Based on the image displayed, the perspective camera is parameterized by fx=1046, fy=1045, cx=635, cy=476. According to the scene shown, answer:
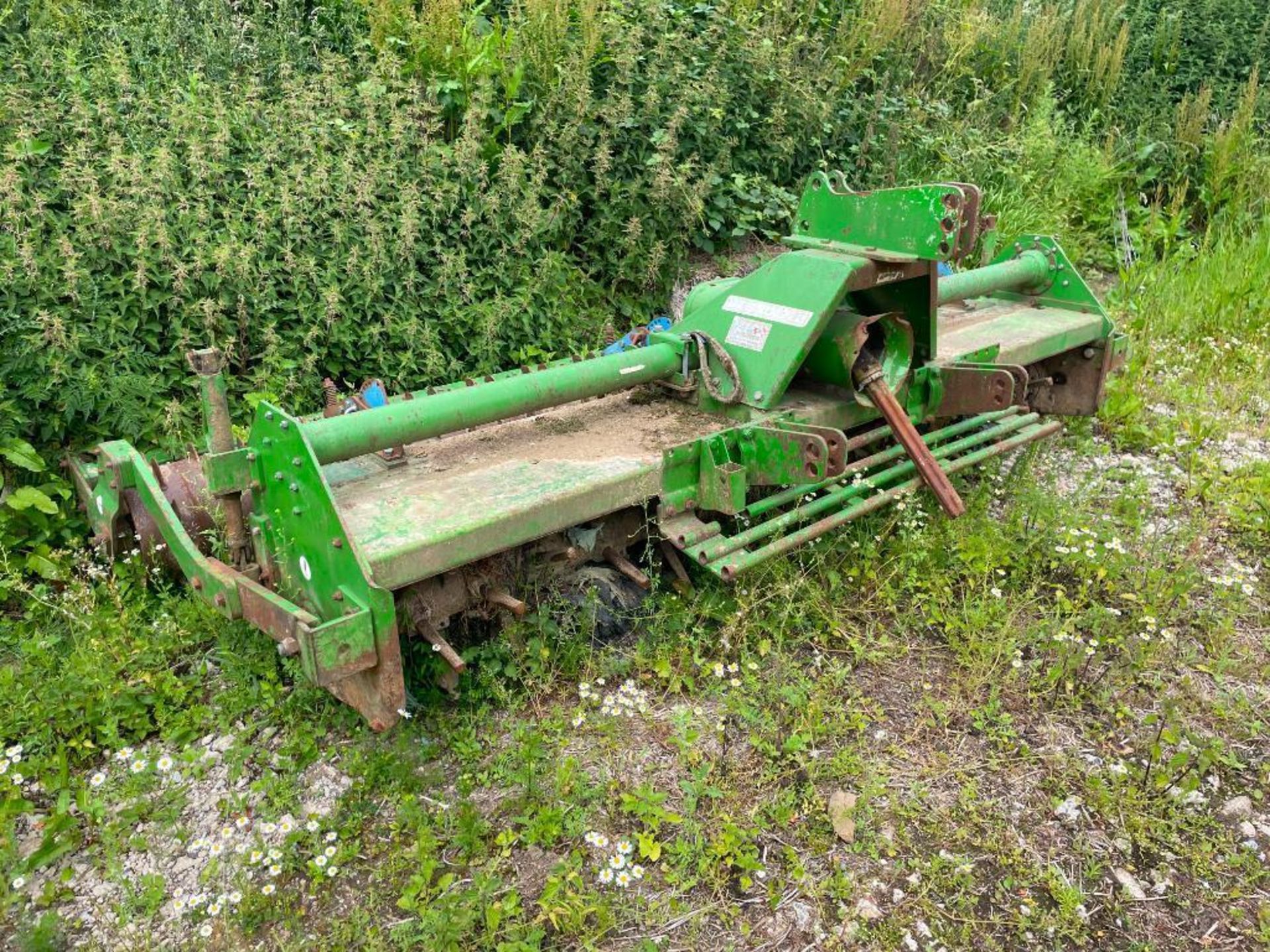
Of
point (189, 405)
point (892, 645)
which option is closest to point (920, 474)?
point (892, 645)

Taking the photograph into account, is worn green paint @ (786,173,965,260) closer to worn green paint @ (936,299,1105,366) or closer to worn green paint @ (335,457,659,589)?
worn green paint @ (936,299,1105,366)

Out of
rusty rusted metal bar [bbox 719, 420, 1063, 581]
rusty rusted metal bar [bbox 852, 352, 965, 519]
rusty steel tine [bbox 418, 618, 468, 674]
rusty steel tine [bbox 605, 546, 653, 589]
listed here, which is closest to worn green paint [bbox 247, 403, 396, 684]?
rusty steel tine [bbox 418, 618, 468, 674]

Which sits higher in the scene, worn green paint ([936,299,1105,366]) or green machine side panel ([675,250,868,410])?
green machine side panel ([675,250,868,410])

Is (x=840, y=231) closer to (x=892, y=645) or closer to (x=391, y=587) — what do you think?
(x=892, y=645)

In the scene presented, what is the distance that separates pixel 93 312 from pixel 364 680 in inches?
91.4

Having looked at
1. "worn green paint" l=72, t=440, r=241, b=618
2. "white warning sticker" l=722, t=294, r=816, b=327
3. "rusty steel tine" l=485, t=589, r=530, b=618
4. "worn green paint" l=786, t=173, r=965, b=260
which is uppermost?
"worn green paint" l=786, t=173, r=965, b=260

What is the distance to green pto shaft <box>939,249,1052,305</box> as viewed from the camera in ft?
15.7

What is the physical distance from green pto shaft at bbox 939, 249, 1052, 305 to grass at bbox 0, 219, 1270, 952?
3.60 feet

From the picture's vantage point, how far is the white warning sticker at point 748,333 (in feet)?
12.4

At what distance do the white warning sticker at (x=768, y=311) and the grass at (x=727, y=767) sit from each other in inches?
35.3

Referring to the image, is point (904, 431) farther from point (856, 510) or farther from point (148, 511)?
point (148, 511)

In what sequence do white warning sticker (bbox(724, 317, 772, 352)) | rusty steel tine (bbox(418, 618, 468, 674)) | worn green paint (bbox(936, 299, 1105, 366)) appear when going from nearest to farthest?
1. rusty steel tine (bbox(418, 618, 468, 674))
2. white warning sticker (bbox(724, 317, 772, 352))
3. worn green paint (bbox(936, 299, 1105, 366))

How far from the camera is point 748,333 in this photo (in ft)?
12.6

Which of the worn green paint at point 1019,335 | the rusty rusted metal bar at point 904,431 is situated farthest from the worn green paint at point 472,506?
the worn green paint at point 1019,335
